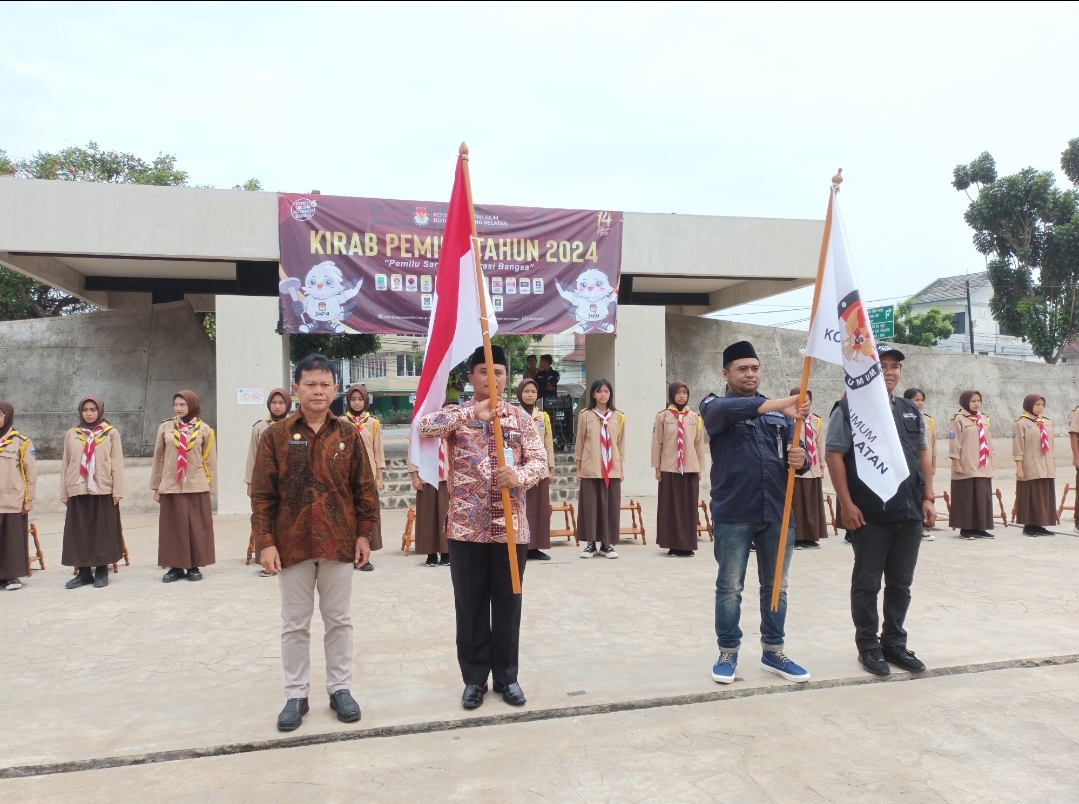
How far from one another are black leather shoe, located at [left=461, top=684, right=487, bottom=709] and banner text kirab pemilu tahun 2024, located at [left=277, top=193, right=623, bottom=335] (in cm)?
794

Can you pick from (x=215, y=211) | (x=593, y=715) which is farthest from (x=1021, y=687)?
(x=215, y=211)

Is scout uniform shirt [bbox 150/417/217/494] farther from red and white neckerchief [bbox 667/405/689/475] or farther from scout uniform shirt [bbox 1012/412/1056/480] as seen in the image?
scout uniform shirt [bbox 1012/412/1056/480]

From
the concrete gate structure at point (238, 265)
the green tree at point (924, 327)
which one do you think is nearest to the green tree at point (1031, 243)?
the green tree at point (924, 327)

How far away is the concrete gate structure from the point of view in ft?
35.8

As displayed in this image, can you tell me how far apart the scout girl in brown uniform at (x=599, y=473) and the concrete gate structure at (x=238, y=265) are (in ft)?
14.3

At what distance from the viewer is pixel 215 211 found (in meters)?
11.3

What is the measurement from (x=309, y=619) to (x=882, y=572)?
312cm

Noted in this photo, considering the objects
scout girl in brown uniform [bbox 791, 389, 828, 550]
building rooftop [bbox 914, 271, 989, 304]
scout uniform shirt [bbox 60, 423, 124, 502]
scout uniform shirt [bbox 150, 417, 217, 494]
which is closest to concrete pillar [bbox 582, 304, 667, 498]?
scout girl in brown uniform [bbox 791, 389, 828, 550]

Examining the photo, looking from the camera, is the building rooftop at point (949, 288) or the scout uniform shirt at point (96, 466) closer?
the scout uniform shirt at point (96, 466)

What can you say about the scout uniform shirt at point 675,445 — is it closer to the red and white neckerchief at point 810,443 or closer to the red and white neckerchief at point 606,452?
the red and white neckerchief at point 606,452

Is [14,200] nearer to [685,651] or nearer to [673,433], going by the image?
[673,433]

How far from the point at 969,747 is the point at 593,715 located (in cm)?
163

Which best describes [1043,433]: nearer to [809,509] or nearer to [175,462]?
[809,509]

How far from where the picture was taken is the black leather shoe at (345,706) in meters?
3.71
